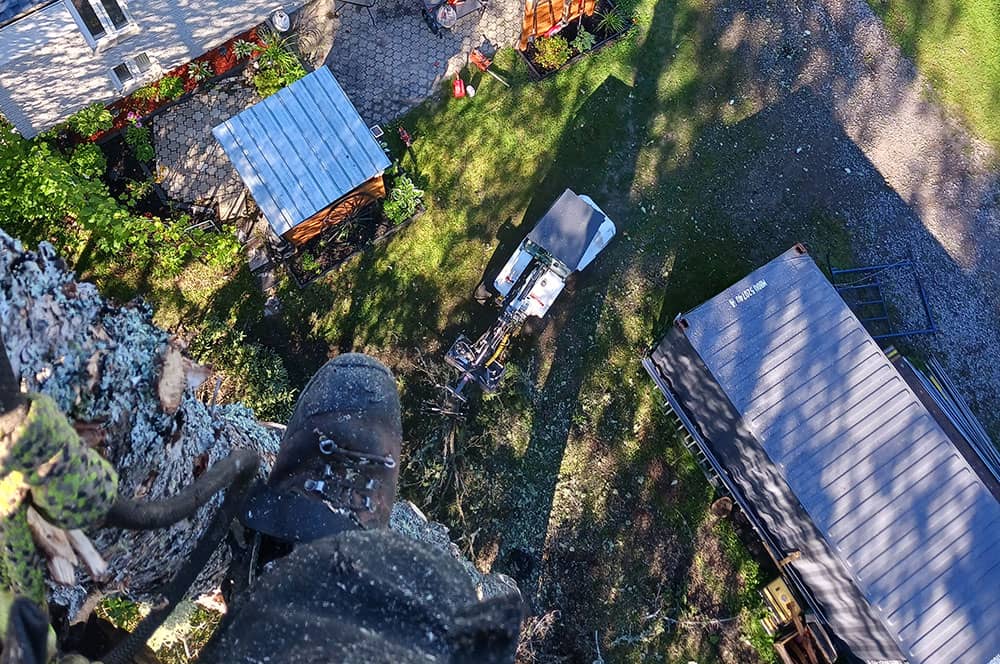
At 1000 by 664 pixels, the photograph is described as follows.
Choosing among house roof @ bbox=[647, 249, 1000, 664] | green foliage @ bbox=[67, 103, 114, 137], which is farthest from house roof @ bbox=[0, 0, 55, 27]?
house roof @ bbox=[647, 249, 1000, 664]

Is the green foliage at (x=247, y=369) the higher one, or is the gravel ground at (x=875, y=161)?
the green foliage at (x=247, y=369)

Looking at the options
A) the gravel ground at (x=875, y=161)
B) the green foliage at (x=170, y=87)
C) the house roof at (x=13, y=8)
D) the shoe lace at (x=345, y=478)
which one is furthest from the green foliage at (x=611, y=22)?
the shoe lace at (x=345, y=478)

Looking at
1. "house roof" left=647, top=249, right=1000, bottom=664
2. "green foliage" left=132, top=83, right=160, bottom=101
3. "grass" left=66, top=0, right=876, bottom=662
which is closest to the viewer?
"house roof" left=647, top=249, right=1000, bottom=664

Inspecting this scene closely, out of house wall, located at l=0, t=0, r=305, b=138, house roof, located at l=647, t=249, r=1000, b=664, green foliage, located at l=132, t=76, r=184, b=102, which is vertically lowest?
house roof, located at l=647, t=249, r=1000, b=664

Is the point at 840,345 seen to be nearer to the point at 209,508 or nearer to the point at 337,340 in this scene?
the point at 337,340

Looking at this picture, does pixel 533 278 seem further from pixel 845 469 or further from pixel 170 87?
pixel 170 87

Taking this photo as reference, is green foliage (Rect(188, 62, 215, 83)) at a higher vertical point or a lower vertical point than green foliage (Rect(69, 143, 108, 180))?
higher

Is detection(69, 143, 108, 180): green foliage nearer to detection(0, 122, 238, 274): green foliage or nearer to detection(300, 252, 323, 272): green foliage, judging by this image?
detection(0, 122, 238, 274): green foliage

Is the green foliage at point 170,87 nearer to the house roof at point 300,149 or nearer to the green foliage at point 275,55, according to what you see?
the green foliage at point 275,55
